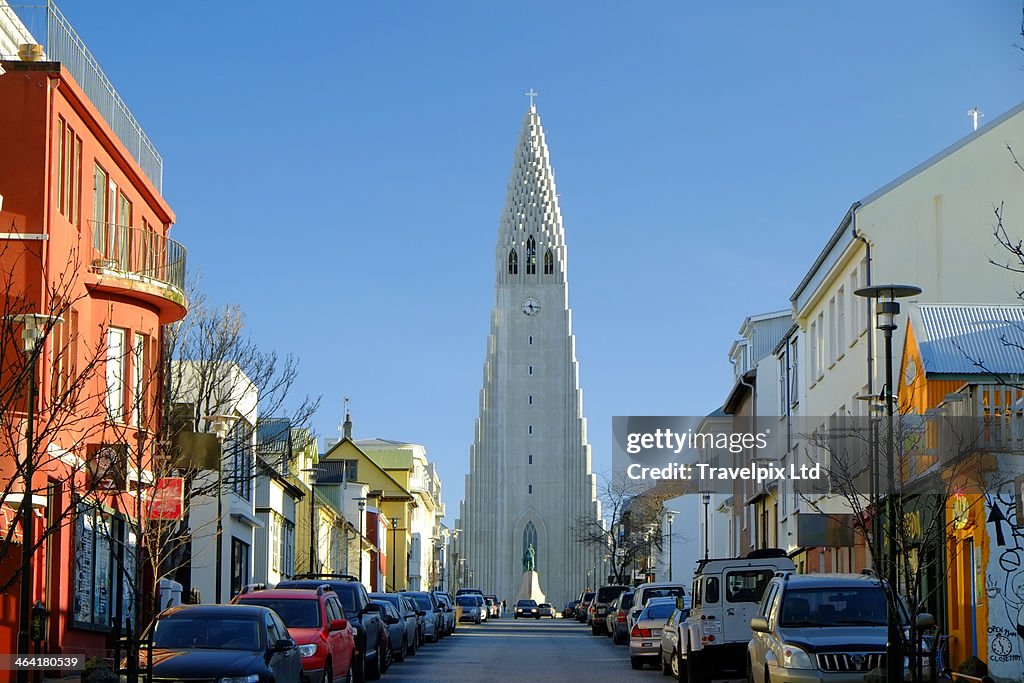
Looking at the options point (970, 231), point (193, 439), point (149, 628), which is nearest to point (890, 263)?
point (970, 231)

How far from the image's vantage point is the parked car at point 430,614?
46.8 metres

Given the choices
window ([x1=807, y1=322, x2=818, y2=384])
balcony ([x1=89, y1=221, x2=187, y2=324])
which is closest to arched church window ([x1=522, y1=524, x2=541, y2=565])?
window ([x1=807, y1=322, x2=818, y2=384])

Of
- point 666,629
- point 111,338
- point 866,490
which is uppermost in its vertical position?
point 111,338

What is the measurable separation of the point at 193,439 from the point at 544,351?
4862 inches

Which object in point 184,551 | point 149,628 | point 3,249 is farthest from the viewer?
point 184,551

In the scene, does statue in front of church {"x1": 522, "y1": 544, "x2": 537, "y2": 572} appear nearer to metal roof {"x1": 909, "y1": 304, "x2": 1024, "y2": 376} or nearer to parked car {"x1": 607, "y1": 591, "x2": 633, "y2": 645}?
parked car {"x1": 607, "y1": 591, "x2": 633, "y2": 645}

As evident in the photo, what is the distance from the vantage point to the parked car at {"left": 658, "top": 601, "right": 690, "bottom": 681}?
27812 mm

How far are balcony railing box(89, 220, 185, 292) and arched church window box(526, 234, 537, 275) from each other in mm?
123884

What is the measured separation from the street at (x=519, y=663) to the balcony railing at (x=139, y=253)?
947 cm

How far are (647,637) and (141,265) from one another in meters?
13.2

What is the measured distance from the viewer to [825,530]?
3759 centimetres

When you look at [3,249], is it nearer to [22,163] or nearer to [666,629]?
[22,163]

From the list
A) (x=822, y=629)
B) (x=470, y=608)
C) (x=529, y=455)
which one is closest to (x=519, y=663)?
(x=822, y=629)

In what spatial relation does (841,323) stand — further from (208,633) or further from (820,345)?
(208,633)
